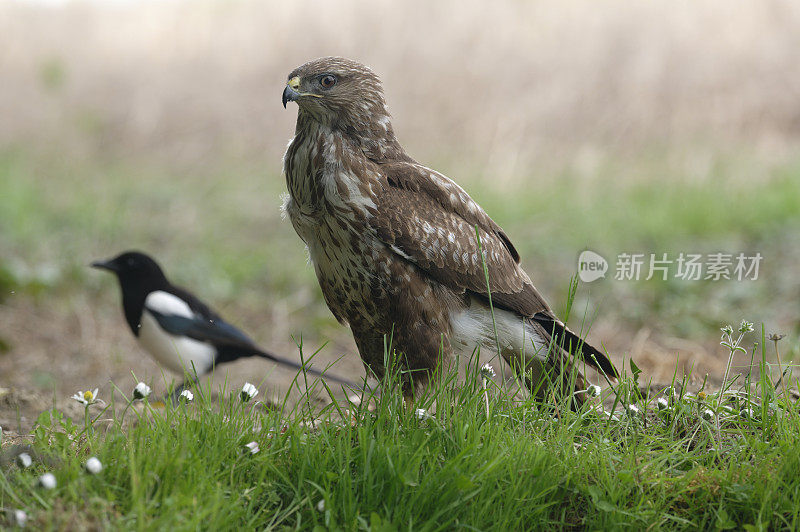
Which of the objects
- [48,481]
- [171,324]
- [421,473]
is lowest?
[171,324]

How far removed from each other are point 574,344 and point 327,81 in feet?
4.65

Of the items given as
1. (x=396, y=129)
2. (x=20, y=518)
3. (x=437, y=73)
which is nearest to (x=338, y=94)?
(x=20, y=518)

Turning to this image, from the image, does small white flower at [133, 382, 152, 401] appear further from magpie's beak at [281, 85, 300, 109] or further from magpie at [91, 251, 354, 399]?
magpie at [91, 251, 354, 399]

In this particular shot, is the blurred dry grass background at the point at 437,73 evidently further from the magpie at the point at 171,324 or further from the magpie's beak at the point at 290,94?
the magpie's beak at the point at 290,94

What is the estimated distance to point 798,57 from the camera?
42.6 feet

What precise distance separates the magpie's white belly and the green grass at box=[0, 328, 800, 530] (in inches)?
76.1

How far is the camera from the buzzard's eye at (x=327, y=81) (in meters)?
Answer: 3.08

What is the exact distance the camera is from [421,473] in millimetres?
2449

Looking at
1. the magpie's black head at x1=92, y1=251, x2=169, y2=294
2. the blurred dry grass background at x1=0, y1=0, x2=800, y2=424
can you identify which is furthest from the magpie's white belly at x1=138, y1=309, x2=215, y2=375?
the blurred dry grass background at x1=0, y1=0, x2=800, y2=424

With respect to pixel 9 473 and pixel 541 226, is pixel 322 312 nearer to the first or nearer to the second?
pixel 541 226

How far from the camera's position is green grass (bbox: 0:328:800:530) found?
223cm

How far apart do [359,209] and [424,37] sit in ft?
34.4

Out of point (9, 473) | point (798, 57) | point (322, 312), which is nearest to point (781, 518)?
point (9, 473)

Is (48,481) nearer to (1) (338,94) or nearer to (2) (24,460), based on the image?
(2) (24,460)
